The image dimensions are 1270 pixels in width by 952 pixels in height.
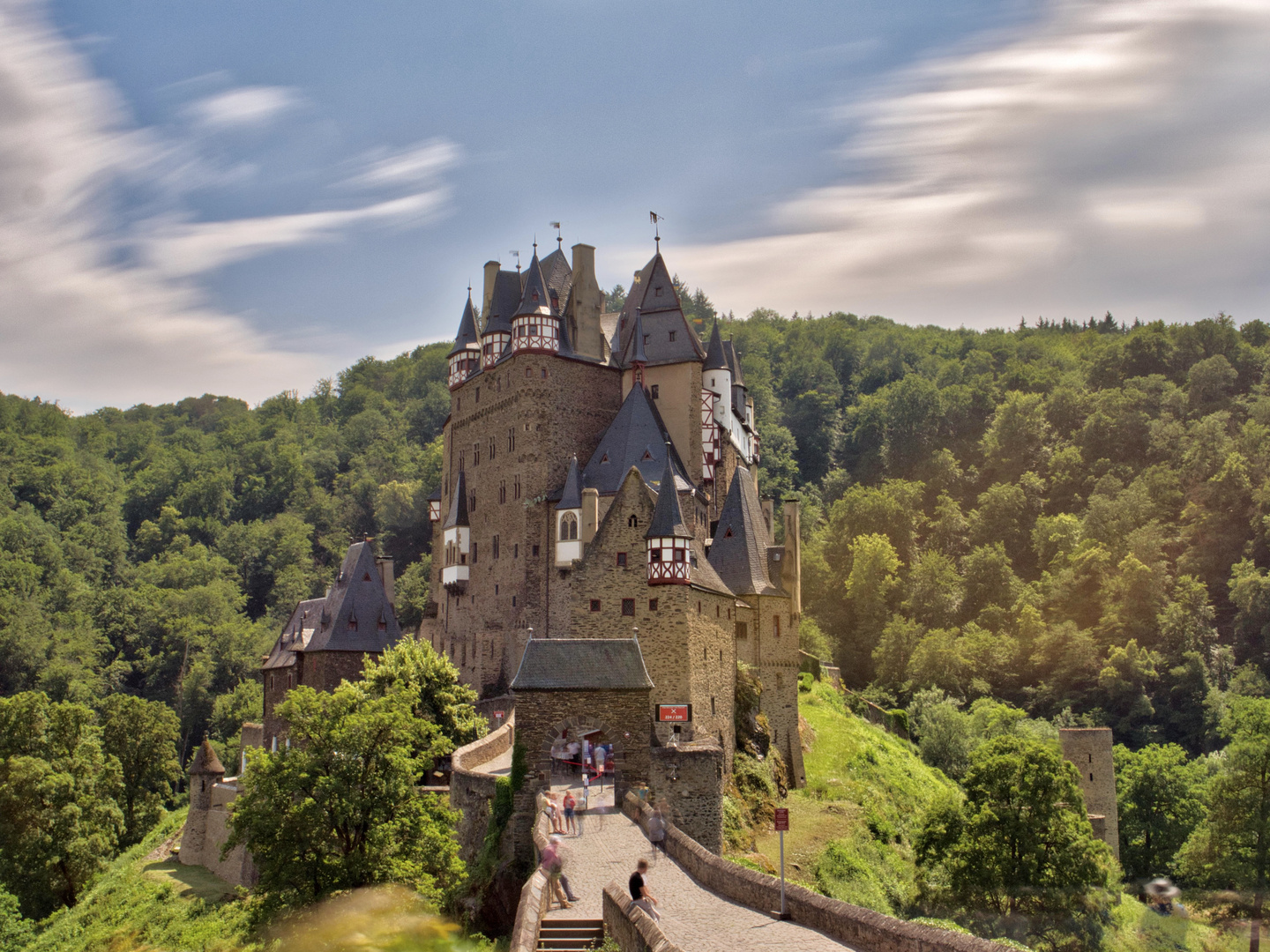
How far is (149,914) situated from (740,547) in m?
26.1

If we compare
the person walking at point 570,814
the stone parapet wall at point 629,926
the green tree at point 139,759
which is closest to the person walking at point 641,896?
the stone parapet wall at point 629,926

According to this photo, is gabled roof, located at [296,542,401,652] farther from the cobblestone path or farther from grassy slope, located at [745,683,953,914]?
the cobblestone path

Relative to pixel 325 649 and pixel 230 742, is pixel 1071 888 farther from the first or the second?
pixel 230 742

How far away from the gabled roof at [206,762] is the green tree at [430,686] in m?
15.7

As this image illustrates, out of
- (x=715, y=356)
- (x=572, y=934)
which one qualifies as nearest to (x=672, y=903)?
(x=572, y=934)

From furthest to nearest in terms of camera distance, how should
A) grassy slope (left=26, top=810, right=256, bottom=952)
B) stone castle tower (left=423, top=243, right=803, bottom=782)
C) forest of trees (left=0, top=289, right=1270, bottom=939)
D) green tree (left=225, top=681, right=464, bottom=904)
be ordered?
forest of trees (left=0, top=289, right=1270, bottom=939) < stone castle tower (left=423, top=243, right=803, bottom=782) < grassy slope (left=26, top=810, right=256, bottom=952) < green tree (left=225, top=681, right=464, bottom=904)

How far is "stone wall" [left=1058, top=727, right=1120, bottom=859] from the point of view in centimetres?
5444

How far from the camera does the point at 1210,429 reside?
317ft

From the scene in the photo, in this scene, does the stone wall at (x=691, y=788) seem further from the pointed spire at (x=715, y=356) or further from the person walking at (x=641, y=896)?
the pointed spire at (x=715, y=356)

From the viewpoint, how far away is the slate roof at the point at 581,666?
90.9 ft

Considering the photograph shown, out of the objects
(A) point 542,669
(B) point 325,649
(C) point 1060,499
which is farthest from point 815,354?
(A) point 542,669

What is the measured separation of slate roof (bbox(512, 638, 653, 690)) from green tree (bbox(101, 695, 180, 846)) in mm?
43917

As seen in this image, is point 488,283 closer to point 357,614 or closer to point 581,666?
point 357,614

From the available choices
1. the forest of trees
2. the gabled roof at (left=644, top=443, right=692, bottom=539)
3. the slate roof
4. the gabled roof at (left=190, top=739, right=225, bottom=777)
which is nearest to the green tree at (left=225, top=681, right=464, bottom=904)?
the slate roof
